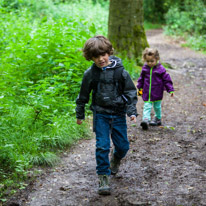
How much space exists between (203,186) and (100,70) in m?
1.81

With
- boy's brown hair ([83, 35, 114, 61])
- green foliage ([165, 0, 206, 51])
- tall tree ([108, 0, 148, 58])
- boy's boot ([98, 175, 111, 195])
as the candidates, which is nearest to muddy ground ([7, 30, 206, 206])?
boy's boot ([98, 175, 111, 195])

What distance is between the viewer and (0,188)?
11.6 ft

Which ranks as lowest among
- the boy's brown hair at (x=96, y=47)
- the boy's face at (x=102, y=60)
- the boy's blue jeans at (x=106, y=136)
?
the boy's blue jeans at (x=106, y=136)

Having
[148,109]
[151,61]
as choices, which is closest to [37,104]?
[148,109]

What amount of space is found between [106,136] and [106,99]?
0.44m

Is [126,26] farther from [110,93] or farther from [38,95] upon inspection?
[110,93]

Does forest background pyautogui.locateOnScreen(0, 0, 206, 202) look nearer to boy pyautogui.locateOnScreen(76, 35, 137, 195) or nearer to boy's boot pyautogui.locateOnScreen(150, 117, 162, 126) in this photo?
boy pyautogui.locateOnScreen(76, 35, 137, 195)

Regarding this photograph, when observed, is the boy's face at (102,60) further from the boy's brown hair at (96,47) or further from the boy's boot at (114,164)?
the boy's boot at (114,164)

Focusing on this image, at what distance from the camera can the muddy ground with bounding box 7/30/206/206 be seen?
A: 3328mm

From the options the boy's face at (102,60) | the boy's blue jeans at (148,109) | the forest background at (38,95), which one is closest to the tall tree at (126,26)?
the forest background at (38,95)

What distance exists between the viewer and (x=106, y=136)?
140 inches

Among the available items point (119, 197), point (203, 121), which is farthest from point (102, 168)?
point (203, 121)

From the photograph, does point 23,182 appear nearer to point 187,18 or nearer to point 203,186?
point 203,186

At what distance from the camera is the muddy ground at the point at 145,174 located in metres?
3.33
